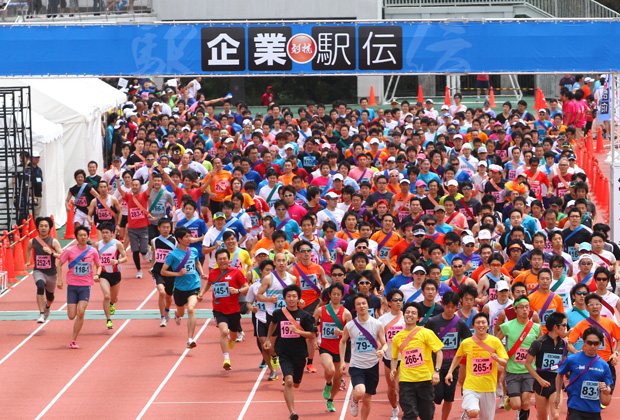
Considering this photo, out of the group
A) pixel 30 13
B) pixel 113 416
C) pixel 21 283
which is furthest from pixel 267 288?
pixel 30 13

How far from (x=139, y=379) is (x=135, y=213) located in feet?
16.9

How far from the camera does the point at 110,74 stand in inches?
757

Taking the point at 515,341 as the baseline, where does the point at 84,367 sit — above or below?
below

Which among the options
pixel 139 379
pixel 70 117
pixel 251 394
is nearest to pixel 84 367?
pixel 139 379


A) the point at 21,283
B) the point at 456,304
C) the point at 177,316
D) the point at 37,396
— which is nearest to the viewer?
the point at 456,304

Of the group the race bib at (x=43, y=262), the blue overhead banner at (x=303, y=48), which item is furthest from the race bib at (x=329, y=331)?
the blue overhead banner at (x=303, y=48)

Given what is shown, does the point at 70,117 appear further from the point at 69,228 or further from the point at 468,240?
the point at 468,240

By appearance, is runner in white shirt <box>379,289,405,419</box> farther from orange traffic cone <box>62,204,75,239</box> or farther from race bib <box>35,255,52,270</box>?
orange traffic cone <box>62,204,75,239</box>

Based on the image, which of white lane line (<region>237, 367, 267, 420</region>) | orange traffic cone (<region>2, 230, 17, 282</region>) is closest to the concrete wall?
orange traffic cone (<region>2, 230, 17, 282</region>)

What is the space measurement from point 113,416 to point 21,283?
771cm

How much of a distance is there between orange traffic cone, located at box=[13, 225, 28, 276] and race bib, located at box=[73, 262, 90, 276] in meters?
5.00

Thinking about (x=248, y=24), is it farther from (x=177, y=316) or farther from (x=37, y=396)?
(x=37, y=396)

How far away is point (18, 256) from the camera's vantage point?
21.1m

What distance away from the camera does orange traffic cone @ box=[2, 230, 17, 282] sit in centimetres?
2033
